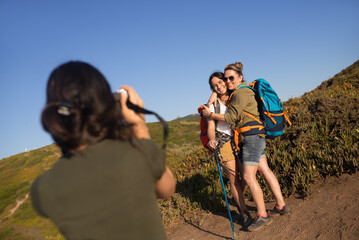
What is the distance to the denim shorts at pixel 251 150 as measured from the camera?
3.71 m

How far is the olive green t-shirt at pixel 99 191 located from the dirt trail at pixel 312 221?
333 centimetres

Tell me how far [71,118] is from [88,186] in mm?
284

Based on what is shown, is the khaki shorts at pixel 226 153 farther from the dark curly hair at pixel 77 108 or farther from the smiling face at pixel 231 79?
the dark curly hair at pixel 77 108

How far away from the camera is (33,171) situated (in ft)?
42.3

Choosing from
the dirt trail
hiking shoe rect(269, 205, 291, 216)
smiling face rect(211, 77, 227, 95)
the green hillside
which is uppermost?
smiling face rect(211, 77, 227, 95)

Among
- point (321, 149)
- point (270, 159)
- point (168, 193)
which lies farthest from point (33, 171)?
point (168, 193)

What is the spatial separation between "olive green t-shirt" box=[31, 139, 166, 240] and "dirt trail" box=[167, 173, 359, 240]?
3.33 metres

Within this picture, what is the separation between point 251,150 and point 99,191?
302 cm

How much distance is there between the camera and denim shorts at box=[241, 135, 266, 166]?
3705 mm

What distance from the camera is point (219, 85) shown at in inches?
159

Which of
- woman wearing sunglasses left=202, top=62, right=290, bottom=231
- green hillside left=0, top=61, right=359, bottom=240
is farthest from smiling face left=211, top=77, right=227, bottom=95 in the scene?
green hillside left=0, top=61, right=359, bottom=240

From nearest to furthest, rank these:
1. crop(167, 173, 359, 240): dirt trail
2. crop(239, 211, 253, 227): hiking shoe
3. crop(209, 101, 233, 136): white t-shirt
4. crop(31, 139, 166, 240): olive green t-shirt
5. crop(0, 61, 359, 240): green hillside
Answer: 1. crop(31, 139, 166, 240): olive green t-shirt
2. crop(167, 173, 359, 240): dirt trail
3. crop(209, 101, 233, 136): white t-shirt
4. crop(239, 211, 253, 227): hiking shoe
5. crop(0, 61, 359, 240): green hillside

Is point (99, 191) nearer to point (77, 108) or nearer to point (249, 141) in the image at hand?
point (77, 108)

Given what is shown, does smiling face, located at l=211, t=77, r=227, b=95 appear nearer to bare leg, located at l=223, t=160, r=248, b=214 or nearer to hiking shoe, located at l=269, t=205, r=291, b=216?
bare leg, located at l=223, t=160, r=248, b=214
